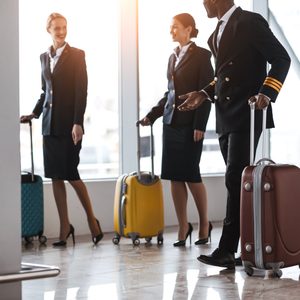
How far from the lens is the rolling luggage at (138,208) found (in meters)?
5.67

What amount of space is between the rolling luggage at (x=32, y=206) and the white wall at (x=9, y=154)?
2.44 m

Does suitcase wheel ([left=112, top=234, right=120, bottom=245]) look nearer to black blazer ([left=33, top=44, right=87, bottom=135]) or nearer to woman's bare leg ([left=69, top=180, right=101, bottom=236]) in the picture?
woman's bare leg ([left=69, top=180, right=101, bottom=236])

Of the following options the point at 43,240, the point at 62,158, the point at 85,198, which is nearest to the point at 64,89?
the point at 62,158

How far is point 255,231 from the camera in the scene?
4.02 m

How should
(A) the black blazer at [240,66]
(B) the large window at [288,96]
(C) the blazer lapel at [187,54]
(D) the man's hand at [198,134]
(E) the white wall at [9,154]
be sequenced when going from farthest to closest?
(B) the large window at [288,96] → (C) the blazer lapel at [187,54] → (D) the man's hand at [198,134] → (A) the black blazer at [240,66] → (E) the white wall at [9,154]

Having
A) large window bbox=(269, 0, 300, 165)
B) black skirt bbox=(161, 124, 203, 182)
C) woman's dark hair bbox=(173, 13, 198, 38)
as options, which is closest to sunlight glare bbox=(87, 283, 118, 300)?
black skirt bbox=(161, 124, 203, 182)

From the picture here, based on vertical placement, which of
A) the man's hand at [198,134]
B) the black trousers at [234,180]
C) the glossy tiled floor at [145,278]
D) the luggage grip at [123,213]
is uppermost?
the man's hand at [198,134]

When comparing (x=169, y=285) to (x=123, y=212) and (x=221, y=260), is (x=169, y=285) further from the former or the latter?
(x=123, y=212)

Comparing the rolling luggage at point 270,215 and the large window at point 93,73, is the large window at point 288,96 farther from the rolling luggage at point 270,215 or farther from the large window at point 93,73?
the rolling luggage at point 270,215

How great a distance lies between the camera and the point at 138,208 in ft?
18.6

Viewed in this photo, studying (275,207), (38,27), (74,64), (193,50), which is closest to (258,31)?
(275,207)

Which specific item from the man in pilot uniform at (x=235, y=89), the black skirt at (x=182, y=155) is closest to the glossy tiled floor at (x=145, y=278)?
the man in pilot uniform at (x=235, y=89)

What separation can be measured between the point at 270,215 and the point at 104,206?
9.19 ft

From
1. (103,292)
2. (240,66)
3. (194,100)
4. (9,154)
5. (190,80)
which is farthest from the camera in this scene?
(190,80)
